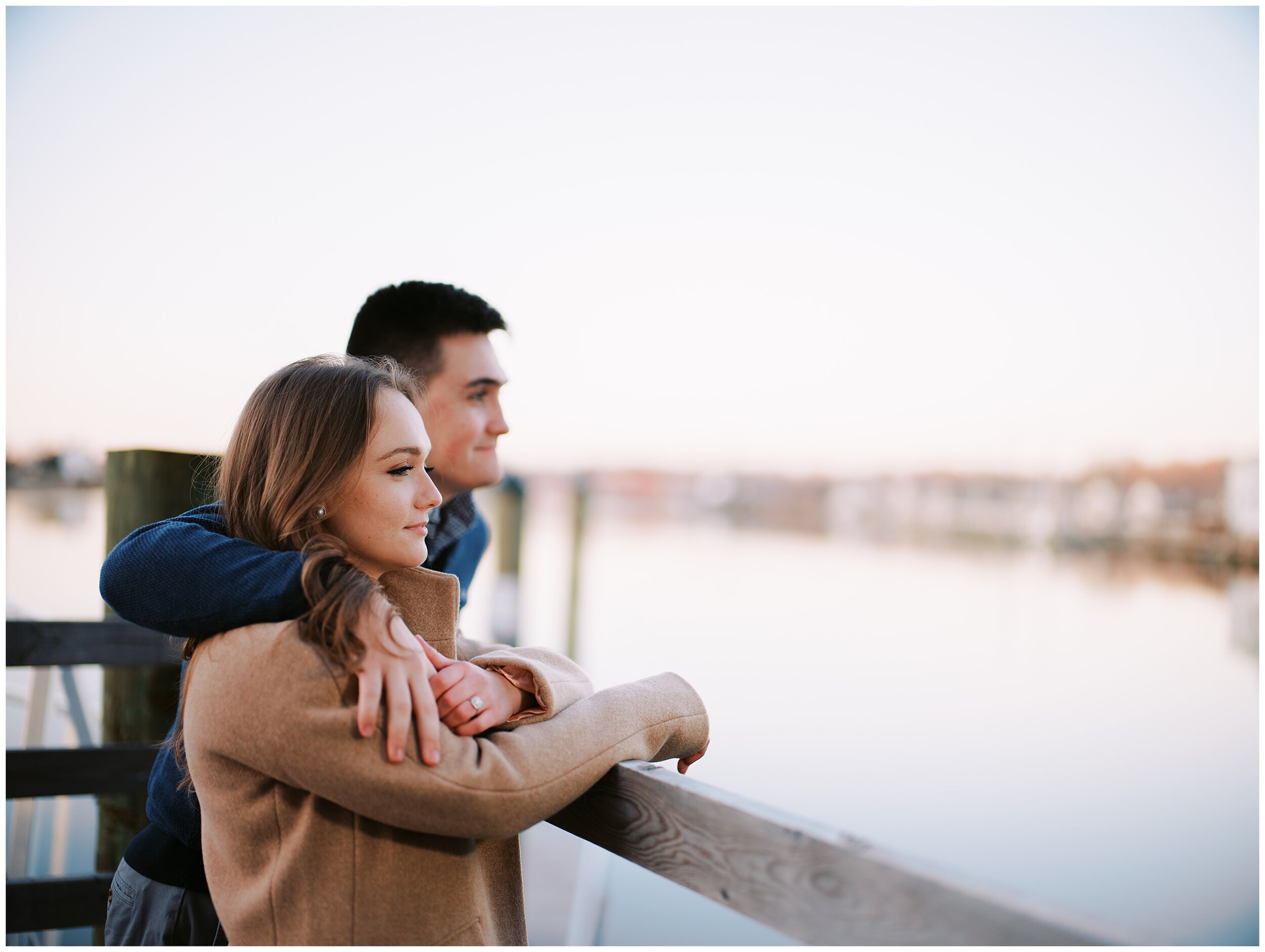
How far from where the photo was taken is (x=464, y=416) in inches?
76.0

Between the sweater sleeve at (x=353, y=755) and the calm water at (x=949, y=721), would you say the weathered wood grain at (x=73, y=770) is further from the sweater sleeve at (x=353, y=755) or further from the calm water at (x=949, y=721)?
the sweater sleeve at (x=353, y=755)

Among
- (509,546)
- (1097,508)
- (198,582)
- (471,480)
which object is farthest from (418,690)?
(1097,508)

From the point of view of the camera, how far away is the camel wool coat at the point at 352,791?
922mm

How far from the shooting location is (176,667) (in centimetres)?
191

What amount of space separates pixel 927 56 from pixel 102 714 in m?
9.49

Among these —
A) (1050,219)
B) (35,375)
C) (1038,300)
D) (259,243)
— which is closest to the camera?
(35,375)

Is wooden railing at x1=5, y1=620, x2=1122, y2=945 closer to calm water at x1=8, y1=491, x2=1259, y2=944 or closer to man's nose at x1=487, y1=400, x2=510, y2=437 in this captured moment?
calm water at x1=8, y1=491, x2=1259, y2=944

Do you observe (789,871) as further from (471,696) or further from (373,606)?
(373,606)

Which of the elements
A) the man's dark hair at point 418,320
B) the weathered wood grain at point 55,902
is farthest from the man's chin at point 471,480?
the weathered wood grain at point 55,902

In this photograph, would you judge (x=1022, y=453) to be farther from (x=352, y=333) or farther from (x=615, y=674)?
(x=352, y=333)

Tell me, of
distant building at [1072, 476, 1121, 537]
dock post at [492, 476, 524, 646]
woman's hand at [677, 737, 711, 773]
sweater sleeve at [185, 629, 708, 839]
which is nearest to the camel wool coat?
sweater sleeve at [185, 629, 708, 839]

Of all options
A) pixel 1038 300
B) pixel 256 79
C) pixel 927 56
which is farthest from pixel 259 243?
pixel 1038 300

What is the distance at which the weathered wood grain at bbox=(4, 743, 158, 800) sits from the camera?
1.83 m

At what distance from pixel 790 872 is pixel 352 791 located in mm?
455
